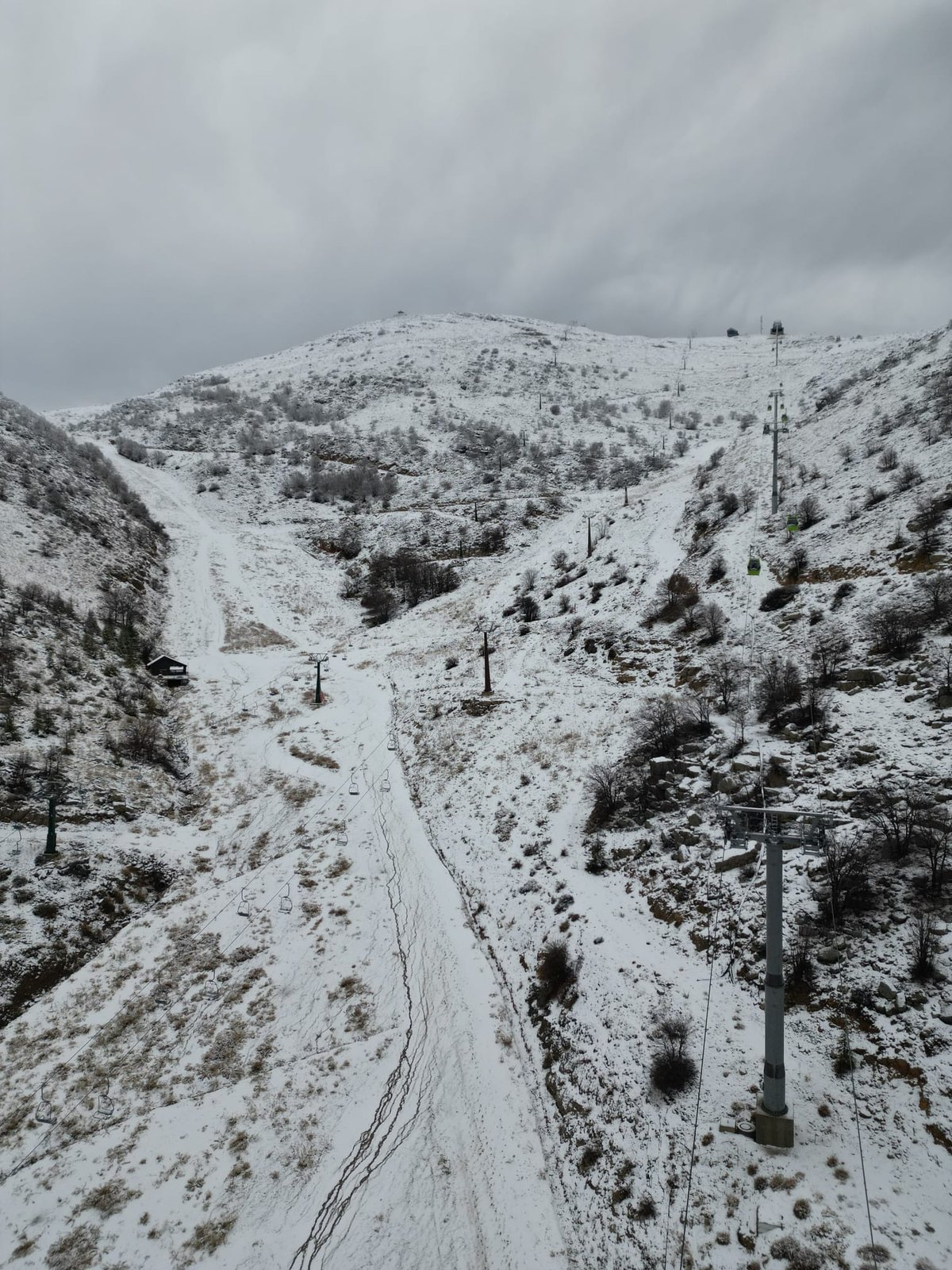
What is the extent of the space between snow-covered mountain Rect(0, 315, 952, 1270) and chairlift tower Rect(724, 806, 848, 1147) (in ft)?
1.42

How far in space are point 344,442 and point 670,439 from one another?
53.9 m

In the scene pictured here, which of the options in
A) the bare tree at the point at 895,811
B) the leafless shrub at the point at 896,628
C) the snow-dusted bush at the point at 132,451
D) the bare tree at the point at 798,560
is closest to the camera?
the bare tree at the point at 895,811

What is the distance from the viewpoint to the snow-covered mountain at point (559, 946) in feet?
28.7

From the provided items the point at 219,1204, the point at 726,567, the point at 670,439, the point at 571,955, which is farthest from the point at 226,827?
the point at 670,439

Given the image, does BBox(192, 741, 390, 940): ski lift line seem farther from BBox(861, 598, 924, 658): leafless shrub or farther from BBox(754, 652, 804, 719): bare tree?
BBox(861, 598, 924, 658): leafless shrub

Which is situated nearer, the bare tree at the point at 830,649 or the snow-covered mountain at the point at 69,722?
the snow-covered mountain at the point at 69,722

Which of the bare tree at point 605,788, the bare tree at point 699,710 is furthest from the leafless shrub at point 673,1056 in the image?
the bare tree at point 699,710

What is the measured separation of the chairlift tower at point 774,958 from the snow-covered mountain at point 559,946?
1.42ft

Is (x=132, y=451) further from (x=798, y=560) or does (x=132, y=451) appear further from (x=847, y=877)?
(x=847, y=877)

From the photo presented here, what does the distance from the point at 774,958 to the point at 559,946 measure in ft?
23.8

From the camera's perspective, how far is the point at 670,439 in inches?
3504

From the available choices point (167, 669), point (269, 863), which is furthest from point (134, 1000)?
point (167, 669)

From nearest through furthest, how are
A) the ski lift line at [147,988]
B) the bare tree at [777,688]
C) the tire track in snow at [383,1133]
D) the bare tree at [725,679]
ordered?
the tire track in snow at [383,1133]
the ski lift line at [147,988]
the bare tree at [777,688]
the bare tree at [725,679]

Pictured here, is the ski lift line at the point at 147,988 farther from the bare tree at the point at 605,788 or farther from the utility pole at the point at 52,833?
the bare tree at the point at 605,788
